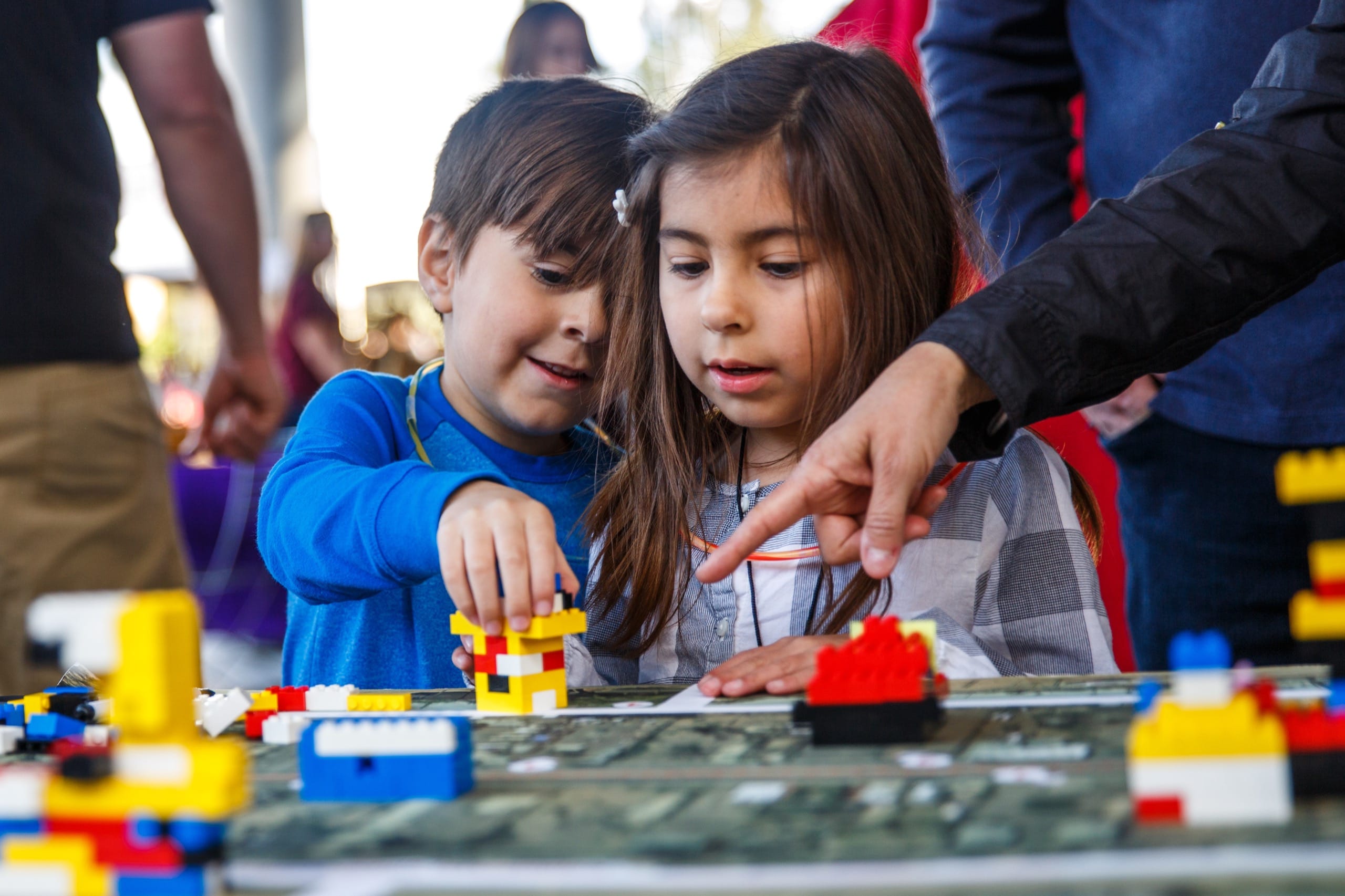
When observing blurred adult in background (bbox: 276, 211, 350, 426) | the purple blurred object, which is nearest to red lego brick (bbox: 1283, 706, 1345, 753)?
the purple blurred object

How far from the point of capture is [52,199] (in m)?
1.52

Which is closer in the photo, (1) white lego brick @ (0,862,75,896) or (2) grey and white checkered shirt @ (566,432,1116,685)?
(1) white lego brick @ (0,862,75,896)

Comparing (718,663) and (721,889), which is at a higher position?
(721,889)

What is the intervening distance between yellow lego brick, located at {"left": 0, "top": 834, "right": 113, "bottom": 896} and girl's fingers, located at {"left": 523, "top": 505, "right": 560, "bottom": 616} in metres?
0.47

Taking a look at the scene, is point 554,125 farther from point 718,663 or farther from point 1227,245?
point 1227,245

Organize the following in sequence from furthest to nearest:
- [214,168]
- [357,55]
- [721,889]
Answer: [357,55] → [214,168] → [721,889]

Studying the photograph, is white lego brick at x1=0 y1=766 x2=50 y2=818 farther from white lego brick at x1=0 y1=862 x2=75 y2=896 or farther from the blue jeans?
the blue jeans

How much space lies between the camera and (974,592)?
132cm

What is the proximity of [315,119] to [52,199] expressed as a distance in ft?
24.0

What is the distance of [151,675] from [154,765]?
4cm

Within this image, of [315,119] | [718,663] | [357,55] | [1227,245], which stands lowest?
[718,663]

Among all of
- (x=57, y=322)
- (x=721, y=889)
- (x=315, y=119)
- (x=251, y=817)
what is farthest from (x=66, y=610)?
(x=315, y=119)

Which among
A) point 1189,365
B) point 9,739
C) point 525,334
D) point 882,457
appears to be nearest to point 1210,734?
point 882,457

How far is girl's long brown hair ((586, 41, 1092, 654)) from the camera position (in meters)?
1.35
